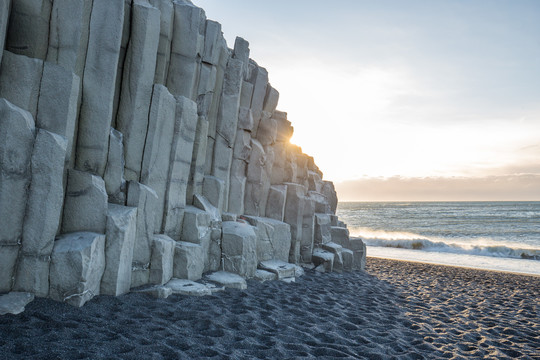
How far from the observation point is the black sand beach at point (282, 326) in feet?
13.7

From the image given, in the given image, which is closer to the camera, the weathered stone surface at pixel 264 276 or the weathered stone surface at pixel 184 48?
the weathered stone surface at pixel 184 48

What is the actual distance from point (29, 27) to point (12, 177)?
2224 millimetres

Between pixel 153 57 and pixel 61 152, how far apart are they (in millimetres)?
2639

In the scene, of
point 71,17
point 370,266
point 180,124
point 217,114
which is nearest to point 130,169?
point 180,124

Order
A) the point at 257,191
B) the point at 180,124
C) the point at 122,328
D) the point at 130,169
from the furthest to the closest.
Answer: the point at 257,191 → the point at 180,124 → the point at 130,169 → the point at 122,328

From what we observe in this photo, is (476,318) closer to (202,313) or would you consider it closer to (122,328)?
(202,313)

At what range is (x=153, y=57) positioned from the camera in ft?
22.2

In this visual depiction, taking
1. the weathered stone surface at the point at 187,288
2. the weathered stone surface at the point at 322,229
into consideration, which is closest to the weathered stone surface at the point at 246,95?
the weathered stone surface at the point at 322,229

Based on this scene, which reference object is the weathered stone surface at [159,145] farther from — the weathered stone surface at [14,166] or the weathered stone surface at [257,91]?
the weathered stone surface at [257,91]

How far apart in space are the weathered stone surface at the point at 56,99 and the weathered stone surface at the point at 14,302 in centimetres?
222

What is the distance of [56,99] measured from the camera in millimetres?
5254

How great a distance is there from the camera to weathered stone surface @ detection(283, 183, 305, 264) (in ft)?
37.6

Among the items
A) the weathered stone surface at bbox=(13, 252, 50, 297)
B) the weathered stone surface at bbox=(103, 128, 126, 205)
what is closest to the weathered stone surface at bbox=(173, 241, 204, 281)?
the weathered stone surface at bbox=(103, 128, 126, 205)

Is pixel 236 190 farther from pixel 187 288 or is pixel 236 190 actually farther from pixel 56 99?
pixel 56 99
